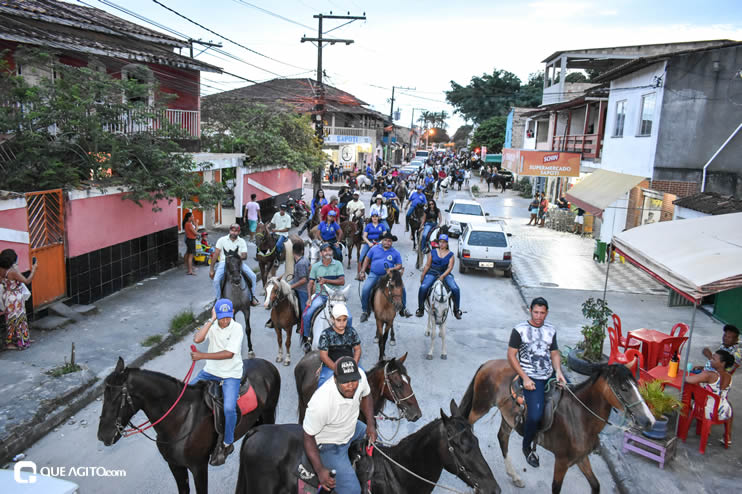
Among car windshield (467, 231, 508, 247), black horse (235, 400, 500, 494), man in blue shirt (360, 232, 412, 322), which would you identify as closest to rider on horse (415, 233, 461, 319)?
man in blue shirt (360, 232, 412, 322)

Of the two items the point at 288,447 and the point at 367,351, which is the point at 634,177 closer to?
the point at 367,351

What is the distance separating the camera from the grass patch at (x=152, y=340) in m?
9.56

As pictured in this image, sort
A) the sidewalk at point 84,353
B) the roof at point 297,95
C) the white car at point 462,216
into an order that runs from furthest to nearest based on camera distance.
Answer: the roof at point 297,95 → the white car at point 462,216 → the sidewalk at point 84,353

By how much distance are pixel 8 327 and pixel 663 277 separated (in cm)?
993

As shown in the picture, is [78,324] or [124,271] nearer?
[78,324]

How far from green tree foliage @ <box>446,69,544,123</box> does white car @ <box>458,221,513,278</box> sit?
53.4 metres

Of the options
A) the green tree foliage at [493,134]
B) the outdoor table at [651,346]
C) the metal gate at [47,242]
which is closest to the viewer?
the outdoor table at [651,346]

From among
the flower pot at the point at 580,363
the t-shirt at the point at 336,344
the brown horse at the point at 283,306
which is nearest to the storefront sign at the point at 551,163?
the flower pot at the point at 580,363

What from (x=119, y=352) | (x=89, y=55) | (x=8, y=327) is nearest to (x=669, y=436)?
(x=119, y=352)

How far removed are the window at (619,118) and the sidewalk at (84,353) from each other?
15502 mm

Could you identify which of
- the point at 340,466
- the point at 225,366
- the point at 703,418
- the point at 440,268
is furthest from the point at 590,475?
the point at 440,268

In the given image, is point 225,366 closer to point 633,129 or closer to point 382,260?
point 382,260

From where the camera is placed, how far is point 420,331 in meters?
11.4

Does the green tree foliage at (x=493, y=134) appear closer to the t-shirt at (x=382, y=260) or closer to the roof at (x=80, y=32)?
the roof at (x=80, y=32)
